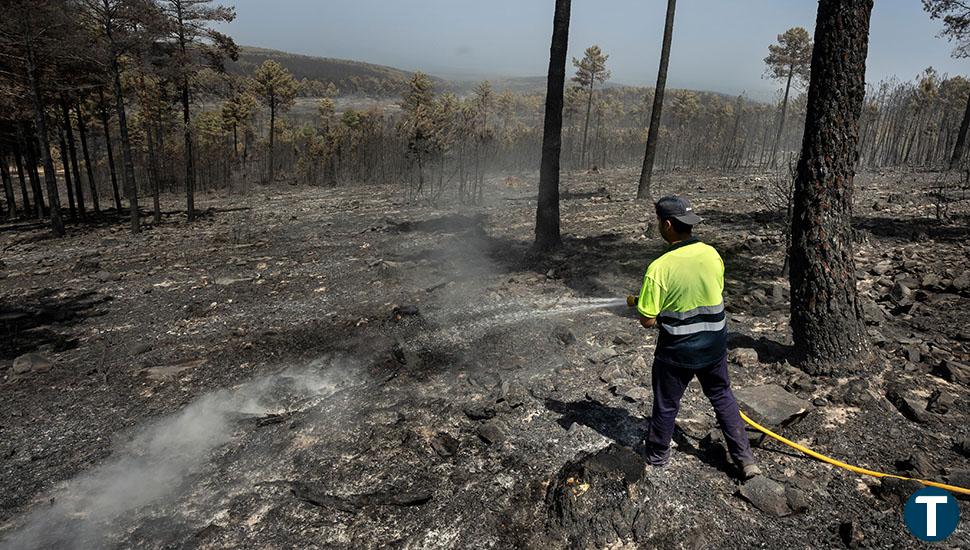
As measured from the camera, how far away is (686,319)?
3111mm

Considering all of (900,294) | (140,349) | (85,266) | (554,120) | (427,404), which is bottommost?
(85,266)

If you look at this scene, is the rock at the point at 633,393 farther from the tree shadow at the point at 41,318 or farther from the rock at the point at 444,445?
the tree shadow at the point at 41,318

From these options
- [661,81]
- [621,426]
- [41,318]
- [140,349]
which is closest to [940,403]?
[621,426]

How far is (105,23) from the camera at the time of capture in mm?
14984

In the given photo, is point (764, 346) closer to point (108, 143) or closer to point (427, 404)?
point (427, 404)

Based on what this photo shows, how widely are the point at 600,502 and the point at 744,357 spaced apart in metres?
2.82

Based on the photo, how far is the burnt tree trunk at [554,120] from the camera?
9.12m

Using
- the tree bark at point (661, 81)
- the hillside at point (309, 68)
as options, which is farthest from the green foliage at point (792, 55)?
the hillside at point (309, 68)

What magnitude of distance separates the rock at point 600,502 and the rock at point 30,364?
6.51 meters

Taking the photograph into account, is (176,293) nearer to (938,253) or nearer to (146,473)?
(146,473)

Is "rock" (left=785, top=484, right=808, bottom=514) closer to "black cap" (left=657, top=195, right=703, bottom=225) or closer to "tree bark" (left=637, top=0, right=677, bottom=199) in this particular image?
"black cap" (left=657, top=195, right=703, bottom=225)

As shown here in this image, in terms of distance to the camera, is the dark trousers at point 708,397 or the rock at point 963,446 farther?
the rock at point 963,446

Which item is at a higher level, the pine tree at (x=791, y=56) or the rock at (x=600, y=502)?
the pine tree at (x=791, y=56)

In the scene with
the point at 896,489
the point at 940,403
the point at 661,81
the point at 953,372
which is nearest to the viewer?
the point at 896,489
